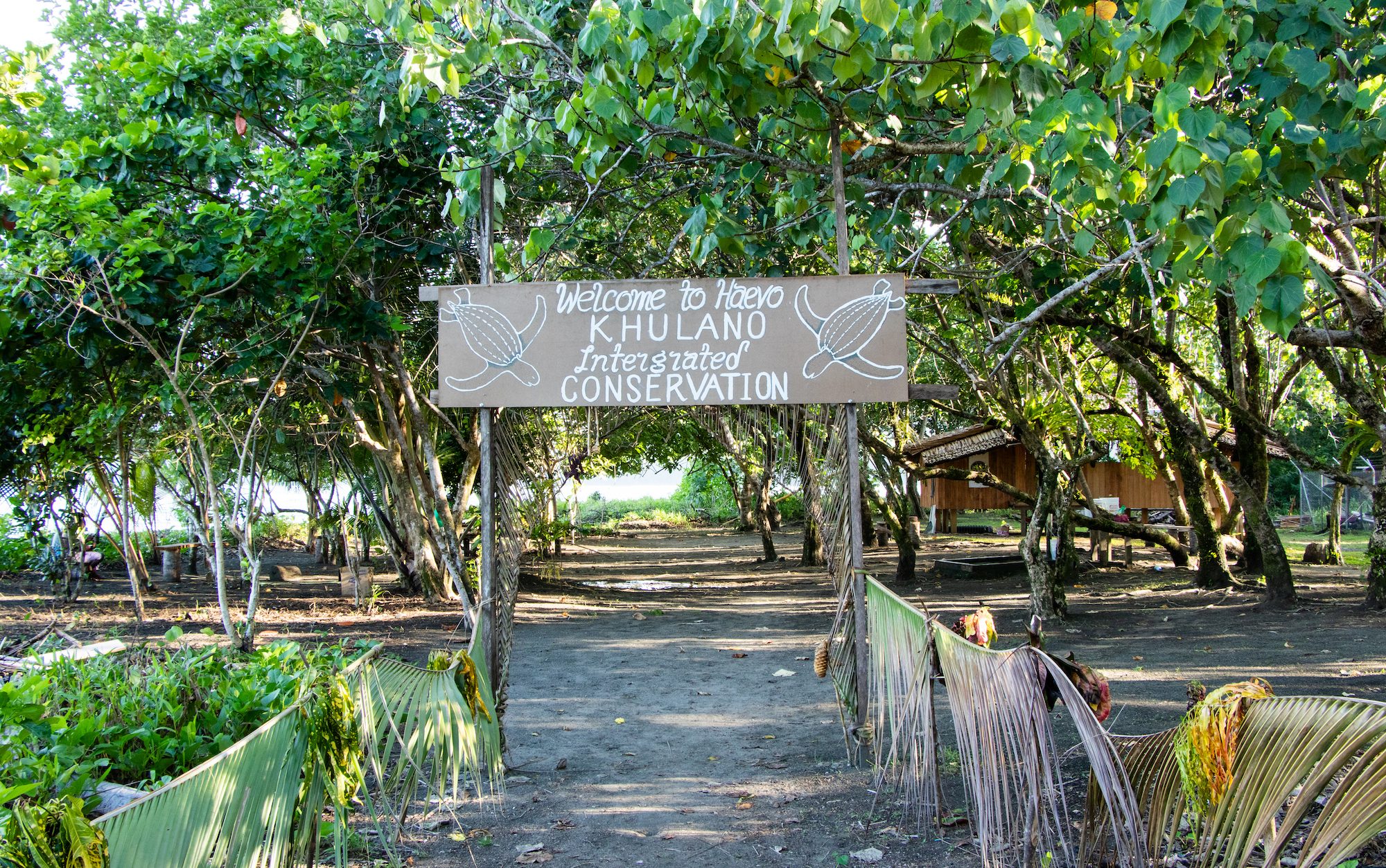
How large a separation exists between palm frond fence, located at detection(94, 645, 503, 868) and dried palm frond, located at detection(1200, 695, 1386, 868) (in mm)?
2442

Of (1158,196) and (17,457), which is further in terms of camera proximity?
(17,457)

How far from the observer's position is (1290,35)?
4254 millimetres

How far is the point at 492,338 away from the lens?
17.1 feet

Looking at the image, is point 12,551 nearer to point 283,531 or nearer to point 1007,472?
point 283,531

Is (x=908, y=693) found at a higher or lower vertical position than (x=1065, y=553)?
higher

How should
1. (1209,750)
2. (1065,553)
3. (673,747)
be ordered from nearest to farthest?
(1209,750), (673,747), (1065,553)

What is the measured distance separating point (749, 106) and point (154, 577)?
640 inches

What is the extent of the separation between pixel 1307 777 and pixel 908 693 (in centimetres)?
171

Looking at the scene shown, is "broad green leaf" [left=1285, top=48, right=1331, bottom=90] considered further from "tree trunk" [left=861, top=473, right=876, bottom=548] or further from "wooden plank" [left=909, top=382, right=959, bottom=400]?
"tree trunk" [left=861, top=473, right=876, bottom=548]

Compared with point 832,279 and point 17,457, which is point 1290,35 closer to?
point 832,279

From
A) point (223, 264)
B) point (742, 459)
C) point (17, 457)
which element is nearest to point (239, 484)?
point (223, 264)

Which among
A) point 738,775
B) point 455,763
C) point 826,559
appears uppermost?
point 826,559

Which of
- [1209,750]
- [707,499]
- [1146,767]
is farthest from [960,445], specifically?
[707,499]

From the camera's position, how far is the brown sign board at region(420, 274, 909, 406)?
509cm
